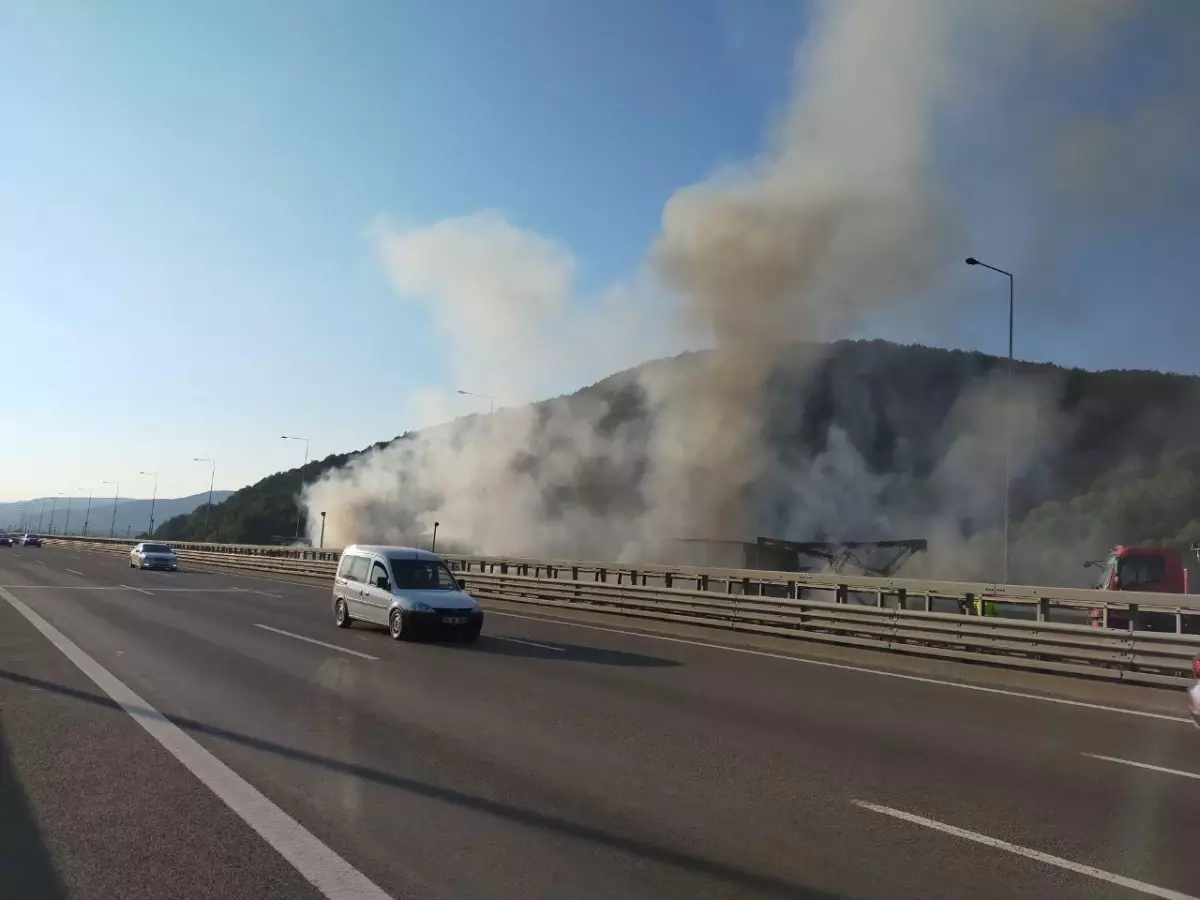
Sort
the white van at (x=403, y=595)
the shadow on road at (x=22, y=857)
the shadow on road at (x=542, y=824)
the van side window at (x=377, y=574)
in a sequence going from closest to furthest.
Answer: the shadow on road at (x=22, y=857), the shadow on road at (x=542, y=824), the white van at (x=403, y=595), the van side window at (x=377, y=574)

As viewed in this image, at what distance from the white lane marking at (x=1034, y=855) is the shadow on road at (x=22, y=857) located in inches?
176

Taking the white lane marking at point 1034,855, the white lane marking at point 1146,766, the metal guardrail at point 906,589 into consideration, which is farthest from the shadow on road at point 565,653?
the white lane marking at point 1034,855

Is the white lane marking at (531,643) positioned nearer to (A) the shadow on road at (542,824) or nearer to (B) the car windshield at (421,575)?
(B) the car windshield at (421,575)

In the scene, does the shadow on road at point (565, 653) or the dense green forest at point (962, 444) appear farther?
the dense green forest at point (962, 444)

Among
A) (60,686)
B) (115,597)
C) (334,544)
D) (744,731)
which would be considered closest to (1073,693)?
(744,731)

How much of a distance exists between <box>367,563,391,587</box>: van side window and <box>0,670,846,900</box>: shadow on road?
7640mm

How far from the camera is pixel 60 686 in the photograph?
948 cm

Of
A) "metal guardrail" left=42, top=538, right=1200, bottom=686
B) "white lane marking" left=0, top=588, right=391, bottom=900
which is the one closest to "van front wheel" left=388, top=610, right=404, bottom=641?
"white lane marking" left=0, top=588, right=391, bottom=900

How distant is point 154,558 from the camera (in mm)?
40656

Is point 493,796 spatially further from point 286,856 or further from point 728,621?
point 728,621

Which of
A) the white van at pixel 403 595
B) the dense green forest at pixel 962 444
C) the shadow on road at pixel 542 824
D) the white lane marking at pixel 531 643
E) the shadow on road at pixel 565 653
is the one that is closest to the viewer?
the shadow on road at pixel 542 824

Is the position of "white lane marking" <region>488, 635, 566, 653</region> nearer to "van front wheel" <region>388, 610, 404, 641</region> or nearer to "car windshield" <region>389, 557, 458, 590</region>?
"car windshield" <region>389, 557, 458, 590</region>

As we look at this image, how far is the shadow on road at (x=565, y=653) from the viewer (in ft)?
42.0

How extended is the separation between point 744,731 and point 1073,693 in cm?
527
